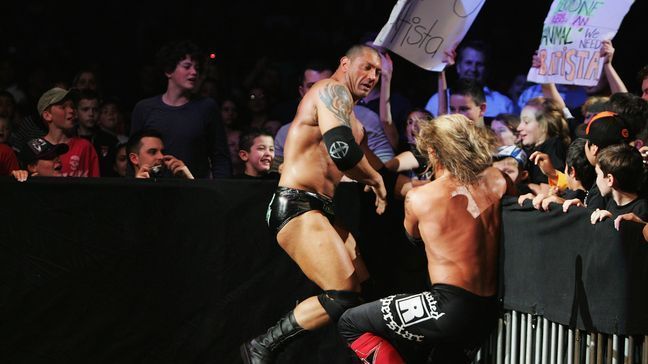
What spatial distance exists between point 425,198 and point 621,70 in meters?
5.51

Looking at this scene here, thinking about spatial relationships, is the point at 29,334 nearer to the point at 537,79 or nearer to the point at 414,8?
the point at 414,8

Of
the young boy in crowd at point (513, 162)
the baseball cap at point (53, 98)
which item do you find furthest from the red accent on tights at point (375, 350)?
the baseball cap at point (53, 98)

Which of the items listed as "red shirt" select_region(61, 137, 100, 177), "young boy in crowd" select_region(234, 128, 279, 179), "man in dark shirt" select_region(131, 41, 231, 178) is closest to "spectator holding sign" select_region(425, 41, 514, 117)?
"young boy in crowd" select_region(234, 128, 279, 179)

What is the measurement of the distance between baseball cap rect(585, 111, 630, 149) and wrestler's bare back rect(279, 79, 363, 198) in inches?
59.2

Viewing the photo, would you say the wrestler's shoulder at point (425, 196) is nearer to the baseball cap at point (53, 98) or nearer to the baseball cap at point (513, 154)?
the baseball cap at point (513, 154)

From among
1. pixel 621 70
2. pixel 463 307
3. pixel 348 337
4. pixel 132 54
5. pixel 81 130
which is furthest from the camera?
pixel 132 54

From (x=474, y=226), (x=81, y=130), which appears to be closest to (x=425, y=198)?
(x=474, y=226)

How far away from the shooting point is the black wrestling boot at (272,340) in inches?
233

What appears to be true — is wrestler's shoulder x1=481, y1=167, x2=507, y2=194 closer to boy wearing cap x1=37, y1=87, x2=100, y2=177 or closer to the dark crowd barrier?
the dark crowd barrier

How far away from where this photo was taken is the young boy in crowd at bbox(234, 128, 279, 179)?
736 centimetres

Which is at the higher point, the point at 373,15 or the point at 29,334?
the point at 373,15

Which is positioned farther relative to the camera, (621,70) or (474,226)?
(621,70)

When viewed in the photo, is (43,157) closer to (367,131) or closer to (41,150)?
(41,150)

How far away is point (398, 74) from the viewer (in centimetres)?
1049
